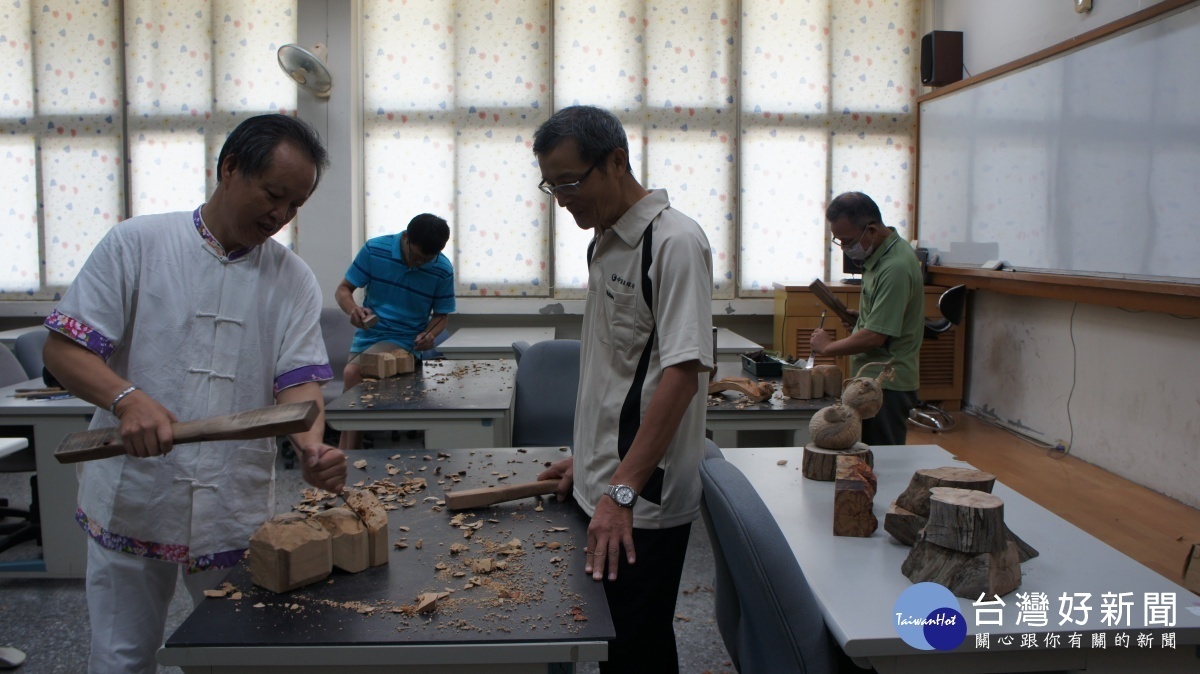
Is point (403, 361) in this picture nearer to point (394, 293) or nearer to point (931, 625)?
point (394, 293)

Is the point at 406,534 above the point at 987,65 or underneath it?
underneath

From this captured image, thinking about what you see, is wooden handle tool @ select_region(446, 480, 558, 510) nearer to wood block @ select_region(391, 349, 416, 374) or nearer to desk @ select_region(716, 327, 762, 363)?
wood block @ select_region(391, 349, 416, 374)

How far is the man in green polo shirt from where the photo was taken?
326 centimetres

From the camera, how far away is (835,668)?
4.75ft

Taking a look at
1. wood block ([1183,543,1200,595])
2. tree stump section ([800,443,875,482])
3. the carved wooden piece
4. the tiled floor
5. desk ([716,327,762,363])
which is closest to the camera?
wood block ([1183,543,1200,595])

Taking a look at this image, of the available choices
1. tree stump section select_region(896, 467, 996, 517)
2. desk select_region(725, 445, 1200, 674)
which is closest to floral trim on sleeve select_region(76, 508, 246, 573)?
desk select_region(725, 445, 1200, 674)

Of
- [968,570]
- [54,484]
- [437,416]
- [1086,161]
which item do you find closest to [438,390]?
[437,416]

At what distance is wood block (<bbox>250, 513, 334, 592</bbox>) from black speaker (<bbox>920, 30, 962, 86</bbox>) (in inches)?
243

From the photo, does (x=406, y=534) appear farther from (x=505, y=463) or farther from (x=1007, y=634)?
(x=1007, y=634)

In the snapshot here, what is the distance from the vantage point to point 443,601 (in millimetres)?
1393

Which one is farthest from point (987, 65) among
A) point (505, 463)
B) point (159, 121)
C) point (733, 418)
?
point (159, 121)

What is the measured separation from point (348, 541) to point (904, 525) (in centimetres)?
112

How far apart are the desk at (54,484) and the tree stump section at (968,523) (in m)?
3.04

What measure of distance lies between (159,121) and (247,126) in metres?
6.12
